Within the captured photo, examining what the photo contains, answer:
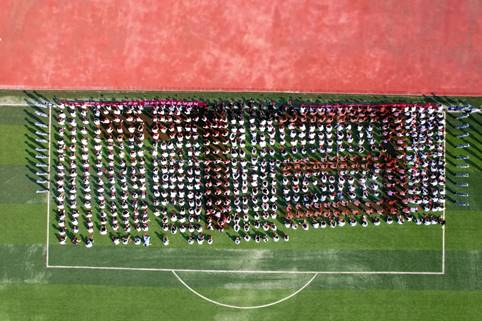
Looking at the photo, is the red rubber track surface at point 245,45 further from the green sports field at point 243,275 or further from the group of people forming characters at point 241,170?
the green sports field at point 243,275

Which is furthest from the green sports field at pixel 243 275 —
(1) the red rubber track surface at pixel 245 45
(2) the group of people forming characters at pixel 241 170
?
(1) the red rubber track surface at pixel 245 45

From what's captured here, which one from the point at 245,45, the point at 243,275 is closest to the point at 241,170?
the point at 243,275

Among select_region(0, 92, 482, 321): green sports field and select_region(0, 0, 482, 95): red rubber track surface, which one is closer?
select_region(0, 92, 482, 321): green sports field

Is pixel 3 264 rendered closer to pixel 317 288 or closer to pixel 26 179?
pixel 26 179

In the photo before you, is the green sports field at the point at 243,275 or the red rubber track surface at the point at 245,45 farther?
the red rubber track surface at the point at 245,45

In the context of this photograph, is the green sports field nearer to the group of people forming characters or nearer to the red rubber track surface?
the group of people forming characters

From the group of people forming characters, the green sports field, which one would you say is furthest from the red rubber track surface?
the green sports field
